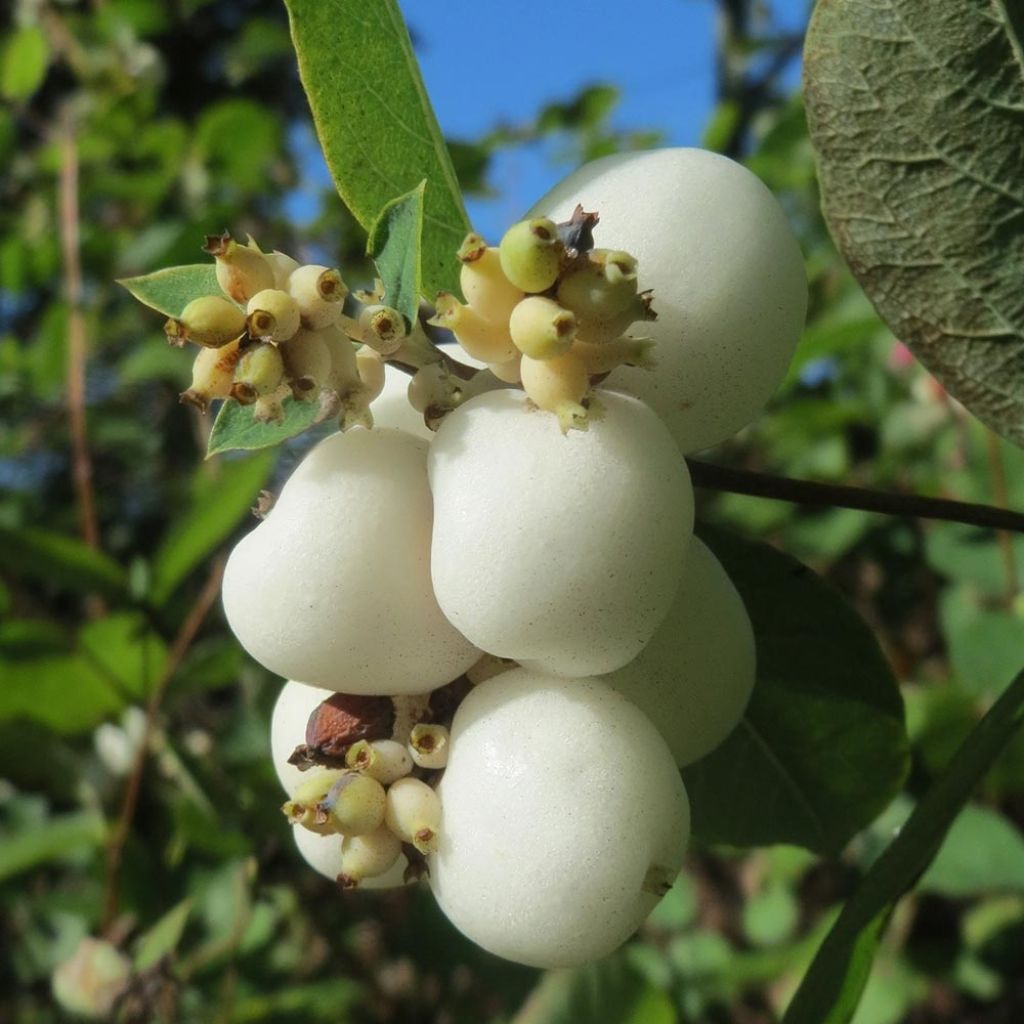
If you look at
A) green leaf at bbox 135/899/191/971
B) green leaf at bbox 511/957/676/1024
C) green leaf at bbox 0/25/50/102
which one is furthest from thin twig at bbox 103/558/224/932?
green leaf at bbox 0/25/50/102

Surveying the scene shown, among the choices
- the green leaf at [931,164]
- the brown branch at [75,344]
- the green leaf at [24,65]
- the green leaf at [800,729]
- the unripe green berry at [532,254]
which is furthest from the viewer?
the green leaf at [24,65]

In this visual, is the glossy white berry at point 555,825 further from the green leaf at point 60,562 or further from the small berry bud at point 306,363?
the green leaf at point 60,562

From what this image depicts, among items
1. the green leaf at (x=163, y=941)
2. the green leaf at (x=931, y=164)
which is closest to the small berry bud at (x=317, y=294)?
the green leaf at (x=931, y=164)

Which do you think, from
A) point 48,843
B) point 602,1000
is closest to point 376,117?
point 602,1000

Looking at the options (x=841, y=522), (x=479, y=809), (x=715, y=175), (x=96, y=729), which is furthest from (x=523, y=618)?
(x=841, y=522)

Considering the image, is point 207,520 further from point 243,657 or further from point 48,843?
point 48,843

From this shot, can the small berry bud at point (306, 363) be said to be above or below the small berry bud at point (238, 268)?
below
